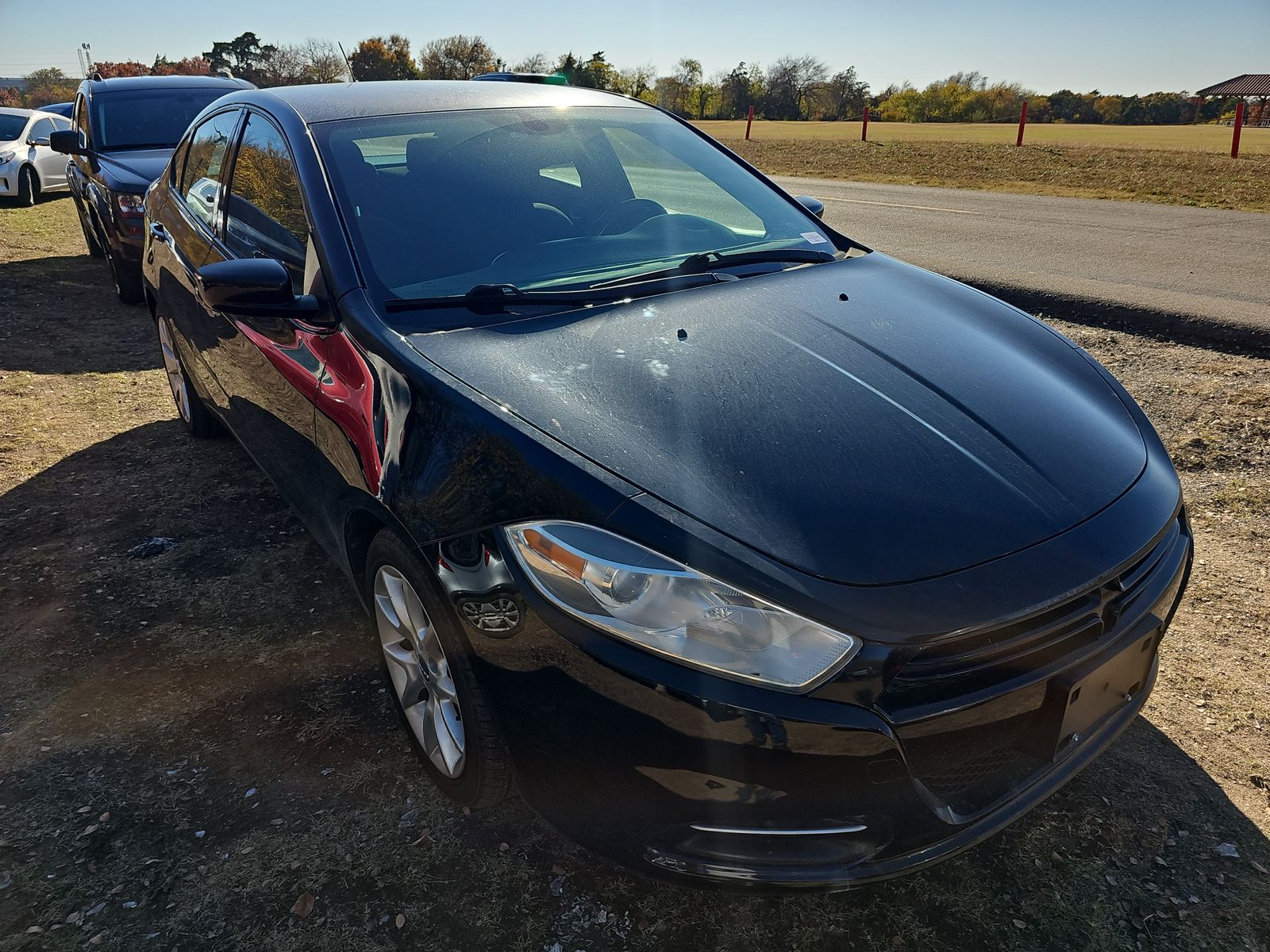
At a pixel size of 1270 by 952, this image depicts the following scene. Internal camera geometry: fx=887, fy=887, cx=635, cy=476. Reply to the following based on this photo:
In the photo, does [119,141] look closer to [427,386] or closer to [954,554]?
[427,386]

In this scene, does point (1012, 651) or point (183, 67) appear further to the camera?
point (183, 67)

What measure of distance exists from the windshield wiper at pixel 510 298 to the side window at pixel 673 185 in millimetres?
615

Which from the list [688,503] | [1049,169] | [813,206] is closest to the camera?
[688,503]

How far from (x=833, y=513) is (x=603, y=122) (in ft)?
6.85

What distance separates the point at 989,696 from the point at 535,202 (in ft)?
6.32

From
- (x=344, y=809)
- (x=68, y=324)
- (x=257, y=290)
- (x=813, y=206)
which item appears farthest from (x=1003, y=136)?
(x=344, y=809)

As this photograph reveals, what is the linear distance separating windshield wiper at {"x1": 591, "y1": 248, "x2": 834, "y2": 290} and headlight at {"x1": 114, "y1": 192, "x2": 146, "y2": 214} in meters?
5.33

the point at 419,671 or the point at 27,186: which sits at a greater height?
the point at 27,186

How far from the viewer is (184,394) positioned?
14.7 ft

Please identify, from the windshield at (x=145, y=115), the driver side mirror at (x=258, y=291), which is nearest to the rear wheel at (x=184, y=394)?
the driver side mirror at (x=258, y=291)

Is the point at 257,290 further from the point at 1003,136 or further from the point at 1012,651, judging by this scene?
the point at 1003,136

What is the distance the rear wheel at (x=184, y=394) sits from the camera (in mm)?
4281

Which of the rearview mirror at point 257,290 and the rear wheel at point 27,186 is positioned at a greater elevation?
the rear wheel at point 27,186

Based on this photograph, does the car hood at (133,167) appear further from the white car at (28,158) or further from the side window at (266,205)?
the white car at (28,158)
